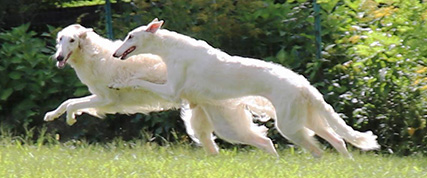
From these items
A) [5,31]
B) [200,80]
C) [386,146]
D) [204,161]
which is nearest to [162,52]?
[200,80]

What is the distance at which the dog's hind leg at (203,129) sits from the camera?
972cm

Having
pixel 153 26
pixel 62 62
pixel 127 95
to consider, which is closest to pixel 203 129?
pixel 127 95

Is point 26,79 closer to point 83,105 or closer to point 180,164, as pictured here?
point 83,105

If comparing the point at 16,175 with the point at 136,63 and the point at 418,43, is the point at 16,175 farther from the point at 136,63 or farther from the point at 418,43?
the point at 418,43

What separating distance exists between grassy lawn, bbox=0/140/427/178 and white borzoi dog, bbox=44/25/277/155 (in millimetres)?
205

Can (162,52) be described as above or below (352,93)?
above

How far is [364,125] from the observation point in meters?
11.4

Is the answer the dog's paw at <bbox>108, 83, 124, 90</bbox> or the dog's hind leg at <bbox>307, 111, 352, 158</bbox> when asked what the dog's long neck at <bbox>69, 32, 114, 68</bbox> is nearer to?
the dog's paw at <bbox>108, 83, 124, 90</bbox>

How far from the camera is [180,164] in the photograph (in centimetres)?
822

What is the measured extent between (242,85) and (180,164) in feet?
3.92

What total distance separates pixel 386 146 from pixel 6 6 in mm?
5552

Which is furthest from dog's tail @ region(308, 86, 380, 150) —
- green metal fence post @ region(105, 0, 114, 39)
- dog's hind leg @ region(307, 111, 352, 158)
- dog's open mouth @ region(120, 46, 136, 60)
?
green metal fence post @ region(105, 0, 114, 39)

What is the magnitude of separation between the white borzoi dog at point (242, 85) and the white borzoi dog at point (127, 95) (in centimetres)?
22

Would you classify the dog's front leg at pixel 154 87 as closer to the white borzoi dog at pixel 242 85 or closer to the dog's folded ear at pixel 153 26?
the white borzoi dog at pixel 242 85
